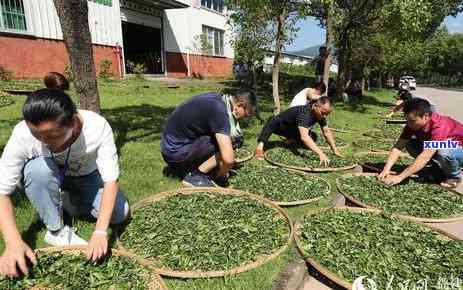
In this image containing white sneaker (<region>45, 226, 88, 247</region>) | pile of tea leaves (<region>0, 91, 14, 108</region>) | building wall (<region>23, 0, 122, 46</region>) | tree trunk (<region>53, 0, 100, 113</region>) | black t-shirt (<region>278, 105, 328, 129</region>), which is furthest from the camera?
building wall (<region>23, 0, 122, 46</region>)

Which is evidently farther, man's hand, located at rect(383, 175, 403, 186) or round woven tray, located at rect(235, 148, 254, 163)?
round woven tray, located at rect(235, 148, 254, 163)

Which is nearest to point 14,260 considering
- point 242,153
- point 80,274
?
point 80,274

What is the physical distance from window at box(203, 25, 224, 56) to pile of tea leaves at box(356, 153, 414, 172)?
17.4m

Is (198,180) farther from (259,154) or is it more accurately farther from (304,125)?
(304,125)

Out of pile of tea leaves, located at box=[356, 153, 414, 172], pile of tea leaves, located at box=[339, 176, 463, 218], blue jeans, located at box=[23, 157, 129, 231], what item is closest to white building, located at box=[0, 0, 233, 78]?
blue jeans, located at box=[23, 157, 129, 231]

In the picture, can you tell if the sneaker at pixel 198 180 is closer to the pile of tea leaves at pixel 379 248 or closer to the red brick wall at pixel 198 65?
the pile of tea leaves at pixel 379 248

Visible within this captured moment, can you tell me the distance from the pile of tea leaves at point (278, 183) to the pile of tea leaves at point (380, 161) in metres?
1.16

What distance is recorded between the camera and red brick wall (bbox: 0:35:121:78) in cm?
1102

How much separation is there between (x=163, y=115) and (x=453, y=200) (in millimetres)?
6024

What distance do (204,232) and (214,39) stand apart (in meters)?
22.2

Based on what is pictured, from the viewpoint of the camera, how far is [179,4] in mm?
18484

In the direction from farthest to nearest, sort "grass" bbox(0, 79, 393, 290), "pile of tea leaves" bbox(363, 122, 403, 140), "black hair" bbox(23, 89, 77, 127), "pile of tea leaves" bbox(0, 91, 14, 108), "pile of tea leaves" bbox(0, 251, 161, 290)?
"pile of tea leaves" bbox(0, 91, 14, 108)
"pile of tea leaves" bbox(363, 122, 403, 140)
"grass" bbox(0, 79, 393, 290)
"pile of tea leaves" bbox(0, 251, 161, 290)
"black hair" bbox(23, 89, 77, 127)

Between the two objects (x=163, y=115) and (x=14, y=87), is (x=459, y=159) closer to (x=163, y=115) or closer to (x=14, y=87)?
(x=163, y=115)

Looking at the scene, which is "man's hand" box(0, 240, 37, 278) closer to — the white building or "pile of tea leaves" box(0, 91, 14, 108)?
"pile of tea leaves" box(0, 91, 14, 108)
